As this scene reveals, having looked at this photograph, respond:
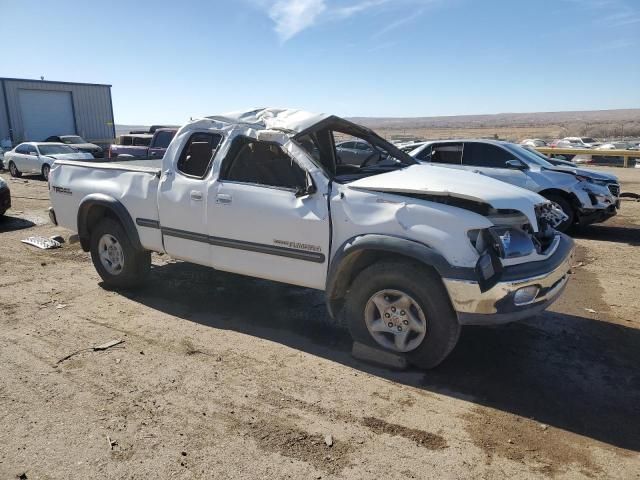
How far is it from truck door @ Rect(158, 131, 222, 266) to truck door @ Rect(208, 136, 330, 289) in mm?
156

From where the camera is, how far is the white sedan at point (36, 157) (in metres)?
19.0

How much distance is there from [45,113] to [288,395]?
36.9m

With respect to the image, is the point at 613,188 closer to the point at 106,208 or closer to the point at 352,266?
the point at 352,266

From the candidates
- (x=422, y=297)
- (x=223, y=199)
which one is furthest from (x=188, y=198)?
(x=422, y=297)

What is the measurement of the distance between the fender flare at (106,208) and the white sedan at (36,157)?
14.1 metres

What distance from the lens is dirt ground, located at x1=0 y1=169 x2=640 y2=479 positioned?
9.60ft

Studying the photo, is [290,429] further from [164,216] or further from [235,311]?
[164,216]

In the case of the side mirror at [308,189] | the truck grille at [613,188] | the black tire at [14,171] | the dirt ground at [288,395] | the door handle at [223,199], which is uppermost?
the side mirror at [308,189]

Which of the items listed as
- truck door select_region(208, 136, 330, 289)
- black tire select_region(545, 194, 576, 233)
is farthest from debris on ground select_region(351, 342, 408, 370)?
black tire select_region(545, 194, 576, 233)

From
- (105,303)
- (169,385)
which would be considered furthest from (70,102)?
(169,385)

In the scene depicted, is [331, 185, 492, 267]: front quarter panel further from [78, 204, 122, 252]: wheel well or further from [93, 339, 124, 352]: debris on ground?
[78, 204, 122, 252]: wheel well

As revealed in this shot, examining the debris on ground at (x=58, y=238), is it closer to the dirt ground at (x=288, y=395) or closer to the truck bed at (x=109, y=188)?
the truck bed at (x=109, y=188)

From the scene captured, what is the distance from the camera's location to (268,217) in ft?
14.5

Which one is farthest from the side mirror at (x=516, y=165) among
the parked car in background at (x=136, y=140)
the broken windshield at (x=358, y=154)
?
the parked car in background at (x=136, y=140)
